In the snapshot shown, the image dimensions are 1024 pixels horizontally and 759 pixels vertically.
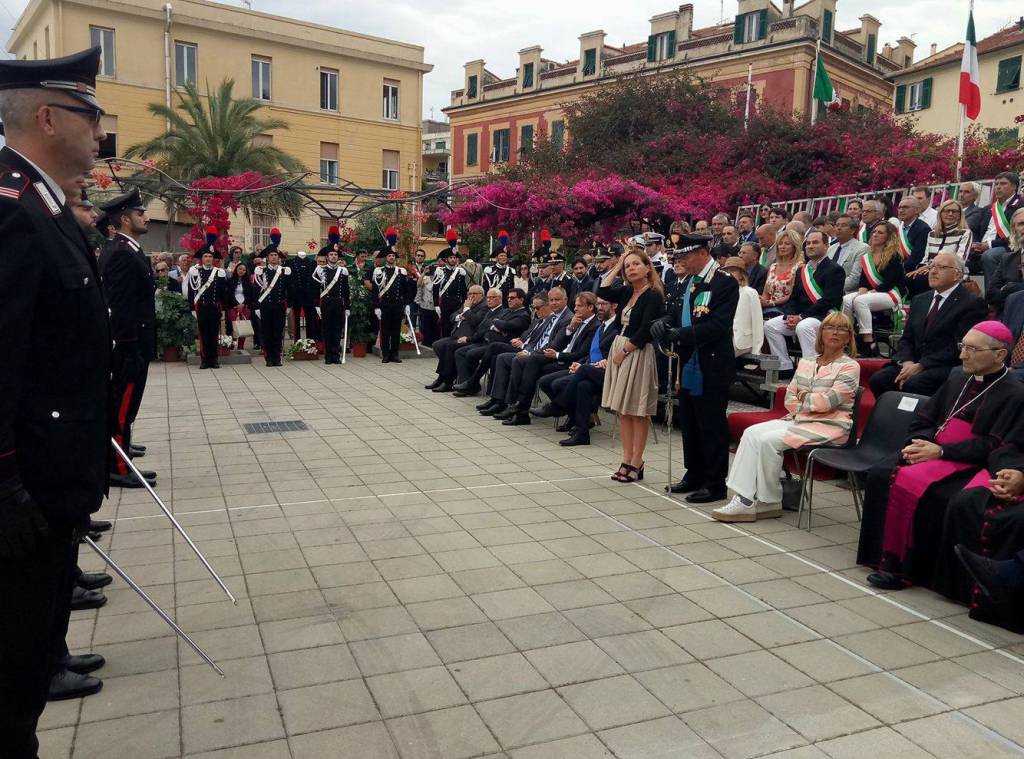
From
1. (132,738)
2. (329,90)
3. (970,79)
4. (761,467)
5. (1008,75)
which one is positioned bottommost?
(132,738)

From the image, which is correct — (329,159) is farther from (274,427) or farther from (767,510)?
(767,510)

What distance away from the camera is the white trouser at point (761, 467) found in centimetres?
610

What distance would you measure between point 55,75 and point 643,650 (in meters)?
3.28

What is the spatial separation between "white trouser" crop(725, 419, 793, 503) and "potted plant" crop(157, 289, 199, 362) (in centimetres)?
1082

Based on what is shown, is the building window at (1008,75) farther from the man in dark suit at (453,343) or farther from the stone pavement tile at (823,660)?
the stone pavement tile at (823,660)

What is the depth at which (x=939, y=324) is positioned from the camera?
6961 millimetres

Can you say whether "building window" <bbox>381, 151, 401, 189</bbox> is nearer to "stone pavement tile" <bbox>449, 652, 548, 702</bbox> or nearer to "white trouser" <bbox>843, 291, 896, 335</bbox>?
"white trouser" <bbox>843, 291, 896, 335</bbox>

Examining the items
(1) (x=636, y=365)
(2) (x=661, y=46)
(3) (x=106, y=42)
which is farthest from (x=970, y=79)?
(3) (x=106, y=42)

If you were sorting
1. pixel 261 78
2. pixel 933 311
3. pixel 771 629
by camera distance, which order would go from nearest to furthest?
1. pixel 771 629
2. pixel 933 311
3. pixel 261 78

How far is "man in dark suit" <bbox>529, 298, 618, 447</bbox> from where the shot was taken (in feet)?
28.7

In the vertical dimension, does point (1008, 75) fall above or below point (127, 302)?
above

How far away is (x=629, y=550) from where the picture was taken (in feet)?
17.6

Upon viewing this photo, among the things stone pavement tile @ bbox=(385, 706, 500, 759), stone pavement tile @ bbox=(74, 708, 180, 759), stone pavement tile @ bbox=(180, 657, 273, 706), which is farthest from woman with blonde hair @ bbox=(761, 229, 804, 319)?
stone pavement tile @ bbox=(74, 708, 180, 759)

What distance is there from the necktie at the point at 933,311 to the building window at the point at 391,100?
35.9 meters
